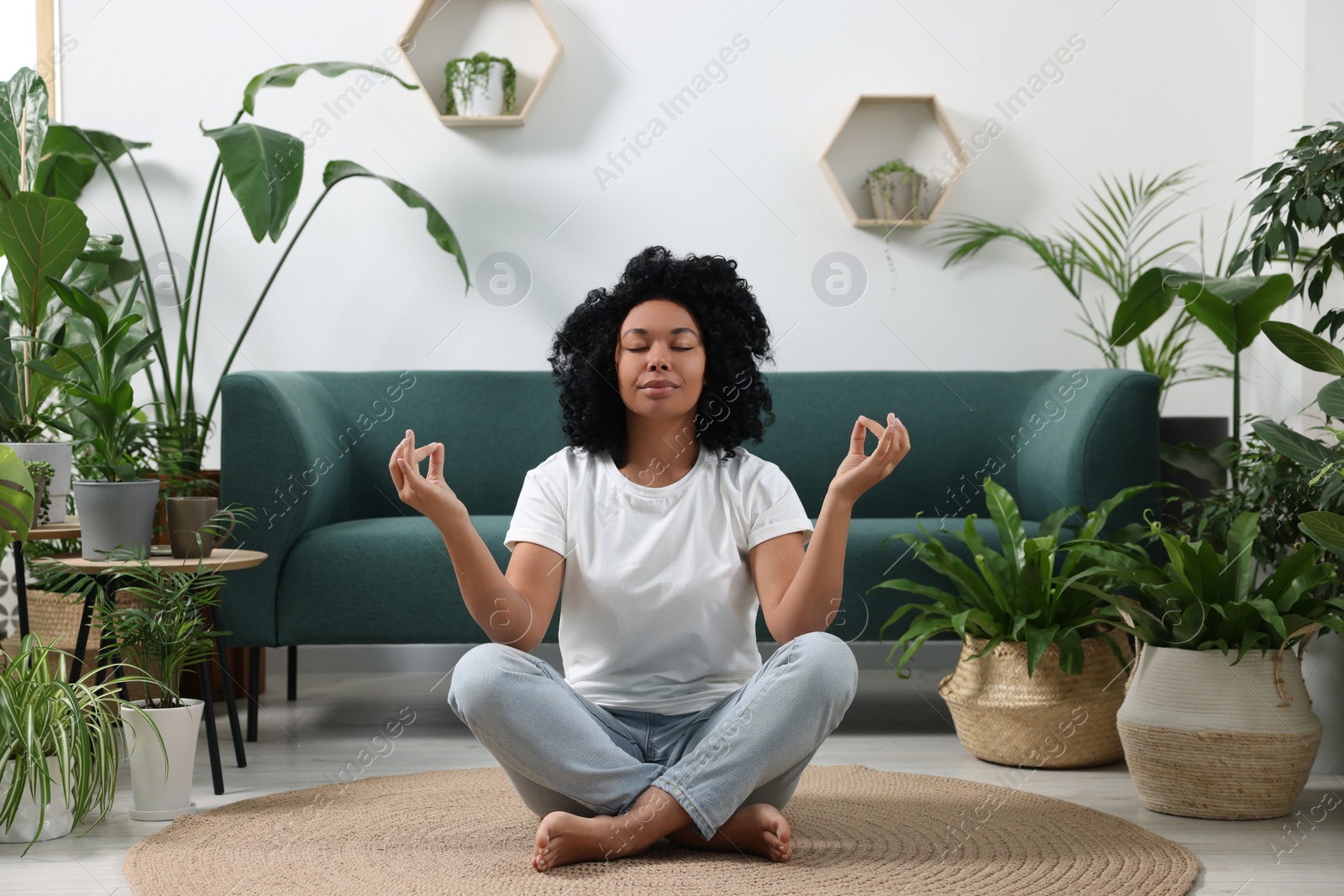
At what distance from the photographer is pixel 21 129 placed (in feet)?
8.34

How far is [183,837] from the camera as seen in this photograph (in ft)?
5.61

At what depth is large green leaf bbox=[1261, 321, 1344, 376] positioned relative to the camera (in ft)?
6.11

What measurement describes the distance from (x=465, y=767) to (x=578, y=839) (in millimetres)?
759

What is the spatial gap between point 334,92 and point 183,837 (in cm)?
223

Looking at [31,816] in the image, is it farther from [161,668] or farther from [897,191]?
[897,191]

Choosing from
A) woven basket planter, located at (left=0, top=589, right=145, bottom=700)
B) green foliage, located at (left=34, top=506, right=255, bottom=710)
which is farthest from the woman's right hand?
woven basket planter, located at (left=0, top=589, right=145, bottom=700)

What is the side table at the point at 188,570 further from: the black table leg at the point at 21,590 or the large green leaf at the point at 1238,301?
the large green leaf at the point at 1238,301

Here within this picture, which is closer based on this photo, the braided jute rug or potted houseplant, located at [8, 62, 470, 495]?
the braided jute rug

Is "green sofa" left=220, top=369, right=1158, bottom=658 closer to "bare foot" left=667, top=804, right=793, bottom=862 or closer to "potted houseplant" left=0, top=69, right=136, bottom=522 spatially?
"potted houseplant" left=0, top=69, right=136, bottom=522

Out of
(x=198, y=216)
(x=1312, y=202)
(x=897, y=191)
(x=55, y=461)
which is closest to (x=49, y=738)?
(x=55, y=461)

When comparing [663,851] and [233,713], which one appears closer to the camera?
[663,851]

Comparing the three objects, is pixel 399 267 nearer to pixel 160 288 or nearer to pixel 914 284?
pixel 160 288

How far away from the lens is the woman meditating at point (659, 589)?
1472mm

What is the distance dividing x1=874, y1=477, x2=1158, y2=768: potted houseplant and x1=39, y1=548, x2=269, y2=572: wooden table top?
123 cm
